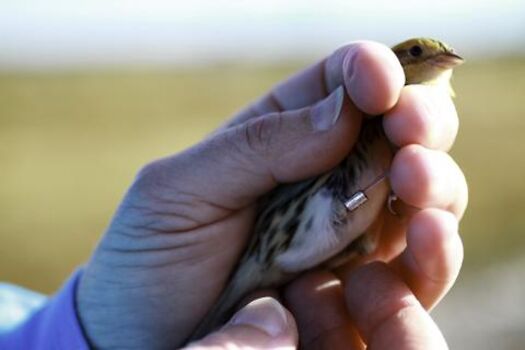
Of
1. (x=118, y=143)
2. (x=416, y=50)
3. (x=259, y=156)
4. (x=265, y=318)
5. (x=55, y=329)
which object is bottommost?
(x=118, y=143)

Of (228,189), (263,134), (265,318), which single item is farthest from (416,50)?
(265,318)

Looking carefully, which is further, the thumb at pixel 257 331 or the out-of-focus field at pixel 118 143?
→ the out-of-focus field at pixel 118 143

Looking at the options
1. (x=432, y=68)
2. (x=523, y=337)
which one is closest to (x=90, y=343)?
(x=432, y=68)

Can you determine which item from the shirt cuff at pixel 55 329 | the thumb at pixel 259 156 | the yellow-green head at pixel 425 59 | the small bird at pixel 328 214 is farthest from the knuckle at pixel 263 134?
the shirt cuff at pixel 55 329

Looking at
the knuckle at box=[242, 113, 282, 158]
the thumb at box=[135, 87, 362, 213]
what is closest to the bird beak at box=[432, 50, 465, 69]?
the thumb at box=[135, 87, 362, 213]

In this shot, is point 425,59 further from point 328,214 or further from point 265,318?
point 265,318

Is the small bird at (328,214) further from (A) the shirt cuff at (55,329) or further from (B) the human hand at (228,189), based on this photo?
(A) the shirt cuff at (55,329)
